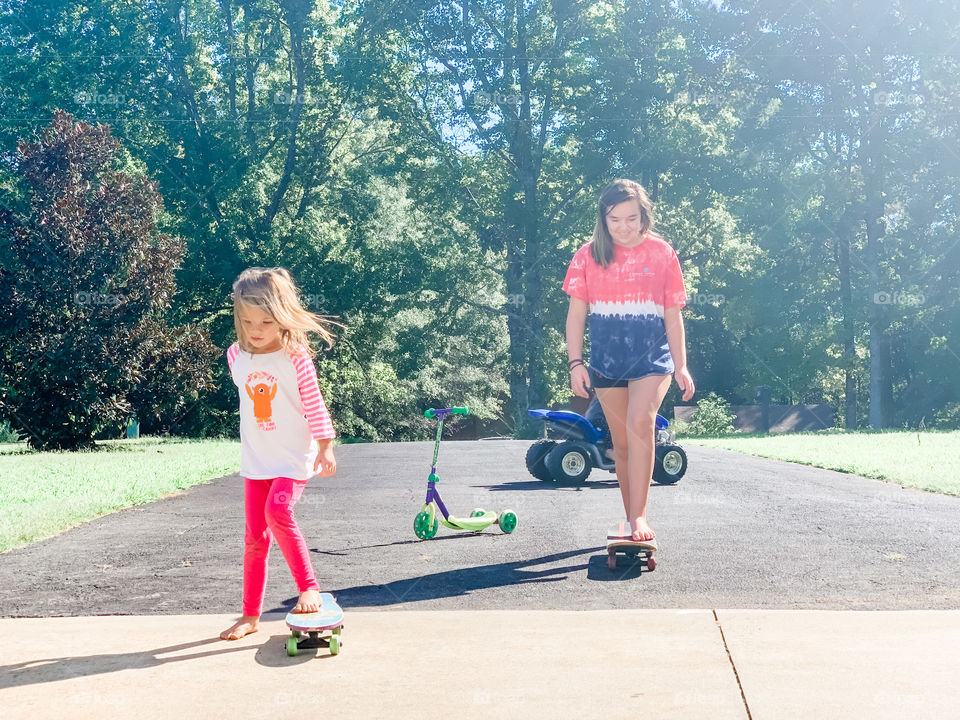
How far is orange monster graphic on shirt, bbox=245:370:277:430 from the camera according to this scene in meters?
4.75

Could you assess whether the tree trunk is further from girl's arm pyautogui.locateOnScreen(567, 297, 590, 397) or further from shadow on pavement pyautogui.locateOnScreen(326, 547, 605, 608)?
shadow on pavement pyautogui.locateOnScreen(326, 547, 605, 608)

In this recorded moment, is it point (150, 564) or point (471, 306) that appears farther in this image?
point (471, 306)

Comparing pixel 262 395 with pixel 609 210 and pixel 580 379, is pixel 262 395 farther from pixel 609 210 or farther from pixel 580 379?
pixel 609 210

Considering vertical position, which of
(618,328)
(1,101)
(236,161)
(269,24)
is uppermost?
(269,24)

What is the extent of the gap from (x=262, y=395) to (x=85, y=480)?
906 cm

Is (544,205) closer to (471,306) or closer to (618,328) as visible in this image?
(471,306)

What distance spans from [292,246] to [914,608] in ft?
112

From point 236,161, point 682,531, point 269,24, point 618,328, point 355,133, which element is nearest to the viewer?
point 618,328

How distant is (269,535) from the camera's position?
4887 mm

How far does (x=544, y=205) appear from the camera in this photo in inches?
1630

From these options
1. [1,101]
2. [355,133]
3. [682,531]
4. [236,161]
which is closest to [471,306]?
[355,133]

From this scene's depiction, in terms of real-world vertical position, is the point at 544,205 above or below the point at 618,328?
above

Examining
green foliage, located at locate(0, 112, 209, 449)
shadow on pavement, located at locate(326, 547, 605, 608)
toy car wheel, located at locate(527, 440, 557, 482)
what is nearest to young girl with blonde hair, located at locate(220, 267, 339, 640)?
shadow on pavement, located at locate(326, 547, 605, 608)

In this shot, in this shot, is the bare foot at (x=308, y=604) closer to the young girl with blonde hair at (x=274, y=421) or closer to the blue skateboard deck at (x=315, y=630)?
the blue skateboard deck at (x=315, y=630)
